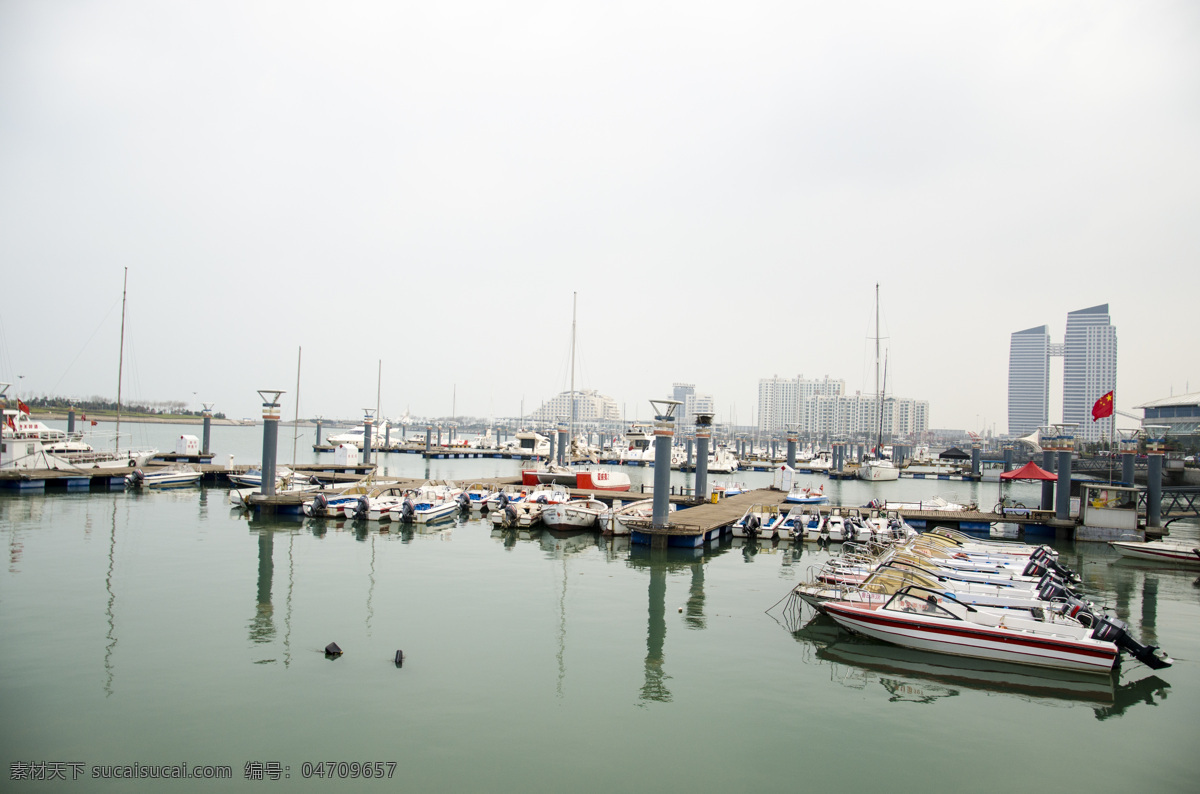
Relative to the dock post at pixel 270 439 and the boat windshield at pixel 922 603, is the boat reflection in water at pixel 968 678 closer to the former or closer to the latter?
the boat windshield at pixel 922 603

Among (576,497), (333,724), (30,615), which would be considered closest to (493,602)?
(333,724)

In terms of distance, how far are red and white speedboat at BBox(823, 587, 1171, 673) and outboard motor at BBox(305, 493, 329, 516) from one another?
27045mm

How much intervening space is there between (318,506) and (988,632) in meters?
30.5

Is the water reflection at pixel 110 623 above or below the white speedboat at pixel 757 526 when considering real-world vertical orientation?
below

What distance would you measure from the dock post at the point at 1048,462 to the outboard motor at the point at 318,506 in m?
35.4

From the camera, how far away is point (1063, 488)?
33156mm

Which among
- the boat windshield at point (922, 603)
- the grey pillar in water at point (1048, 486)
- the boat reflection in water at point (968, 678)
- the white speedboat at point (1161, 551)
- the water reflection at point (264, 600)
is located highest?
the grey pillar in water at point (1048, 486)

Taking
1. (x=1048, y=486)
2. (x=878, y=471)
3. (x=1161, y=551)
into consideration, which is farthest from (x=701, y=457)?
(x=878, y=471)

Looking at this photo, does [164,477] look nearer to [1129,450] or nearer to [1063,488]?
[1063,488]

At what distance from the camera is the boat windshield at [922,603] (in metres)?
16.0

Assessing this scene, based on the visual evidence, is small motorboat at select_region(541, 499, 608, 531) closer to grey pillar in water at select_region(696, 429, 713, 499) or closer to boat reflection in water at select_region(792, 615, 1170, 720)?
grey pillar in water at select_region(696, 429, 713, 499)

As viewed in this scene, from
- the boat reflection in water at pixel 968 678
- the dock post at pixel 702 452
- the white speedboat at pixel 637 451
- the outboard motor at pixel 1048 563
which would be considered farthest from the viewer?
the white speedboat at pixel 637 451

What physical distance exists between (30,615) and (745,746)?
17.0 m

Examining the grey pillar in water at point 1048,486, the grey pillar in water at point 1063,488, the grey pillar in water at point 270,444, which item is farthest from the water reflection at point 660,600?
the grey pillar in water at point 270,444
